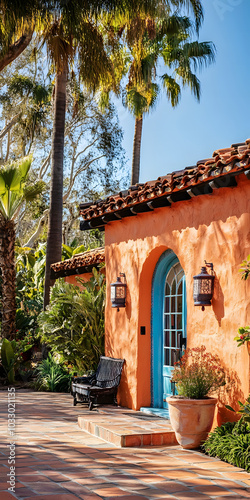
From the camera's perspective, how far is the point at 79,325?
11.4 meters

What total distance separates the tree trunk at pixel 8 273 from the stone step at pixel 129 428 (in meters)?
6.04

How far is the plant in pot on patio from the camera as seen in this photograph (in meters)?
6.65

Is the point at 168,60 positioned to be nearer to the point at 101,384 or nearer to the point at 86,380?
the point at 86,380

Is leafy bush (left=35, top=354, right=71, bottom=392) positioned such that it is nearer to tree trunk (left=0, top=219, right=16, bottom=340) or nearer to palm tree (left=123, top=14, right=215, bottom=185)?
tree trunk (left=0, top=219, right=16, bottom=340)

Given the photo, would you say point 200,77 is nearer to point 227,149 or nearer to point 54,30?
point 54,30

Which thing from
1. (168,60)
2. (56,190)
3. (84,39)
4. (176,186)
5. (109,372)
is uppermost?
(168,60)

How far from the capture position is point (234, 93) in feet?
88.3

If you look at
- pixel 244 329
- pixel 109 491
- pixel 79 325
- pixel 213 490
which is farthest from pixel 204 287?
pixel 79 325

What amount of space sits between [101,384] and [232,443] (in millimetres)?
3837

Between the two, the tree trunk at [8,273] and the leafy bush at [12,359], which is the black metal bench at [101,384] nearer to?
the leafy bush at [12,359]

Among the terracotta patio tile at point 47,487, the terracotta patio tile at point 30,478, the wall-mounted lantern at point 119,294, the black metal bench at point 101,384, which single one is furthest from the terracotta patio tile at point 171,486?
the wall-mounted lantern at point 119,294

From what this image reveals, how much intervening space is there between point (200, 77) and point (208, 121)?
12.2 metres

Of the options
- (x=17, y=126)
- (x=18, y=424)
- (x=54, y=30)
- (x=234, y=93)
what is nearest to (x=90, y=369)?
(x=18, y=424)

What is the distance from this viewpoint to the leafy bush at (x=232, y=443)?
592 centimetres
